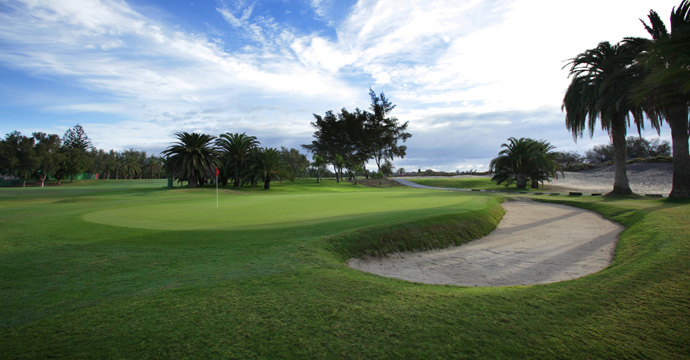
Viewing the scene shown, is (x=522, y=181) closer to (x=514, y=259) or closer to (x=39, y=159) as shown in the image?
(x=514, y=259)

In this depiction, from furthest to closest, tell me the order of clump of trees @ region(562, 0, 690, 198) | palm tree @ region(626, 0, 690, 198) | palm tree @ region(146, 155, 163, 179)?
palm tree @ region(146, 155, 163, 179) → clump of trees @ region(562, 0, 690, 198) → palm tree @ region(626, 0, 690, 198)

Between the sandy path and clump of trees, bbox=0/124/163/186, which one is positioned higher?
clump of trees, bbox=0/124/163/186

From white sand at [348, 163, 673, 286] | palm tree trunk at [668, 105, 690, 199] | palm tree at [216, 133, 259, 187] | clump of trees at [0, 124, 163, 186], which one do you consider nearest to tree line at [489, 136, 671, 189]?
palm tree trunk at [668, 105, 690, 199]

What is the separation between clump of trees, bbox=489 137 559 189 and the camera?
126 feet

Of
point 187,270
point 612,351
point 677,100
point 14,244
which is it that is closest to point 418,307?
point 612,351

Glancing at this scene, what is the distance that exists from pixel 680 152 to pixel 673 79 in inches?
444

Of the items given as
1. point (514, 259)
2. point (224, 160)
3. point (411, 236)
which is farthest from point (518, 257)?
point (224, 160)

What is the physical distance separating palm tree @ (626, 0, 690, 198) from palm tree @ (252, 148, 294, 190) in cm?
3501

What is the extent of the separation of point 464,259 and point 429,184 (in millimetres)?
50549

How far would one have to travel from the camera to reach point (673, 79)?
11.9m

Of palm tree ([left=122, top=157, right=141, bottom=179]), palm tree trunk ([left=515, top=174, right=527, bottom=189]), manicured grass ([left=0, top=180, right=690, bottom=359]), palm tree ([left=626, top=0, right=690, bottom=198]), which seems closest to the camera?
manicured grass ([left=0, top=180, right=690, bottom=359])

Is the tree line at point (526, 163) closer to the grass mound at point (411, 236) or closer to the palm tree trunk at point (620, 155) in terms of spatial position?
the palm tree trunk at point (620, 155)

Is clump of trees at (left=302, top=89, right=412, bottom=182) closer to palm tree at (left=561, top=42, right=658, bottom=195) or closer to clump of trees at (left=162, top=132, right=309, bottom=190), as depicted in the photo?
clump of trees at (left=162, top=132, right=309, bottom=190)

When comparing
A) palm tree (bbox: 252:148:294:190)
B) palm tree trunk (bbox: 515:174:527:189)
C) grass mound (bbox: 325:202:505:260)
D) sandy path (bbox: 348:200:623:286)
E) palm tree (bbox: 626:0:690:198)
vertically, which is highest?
palm tree (bbox: 626:0:690:198)
